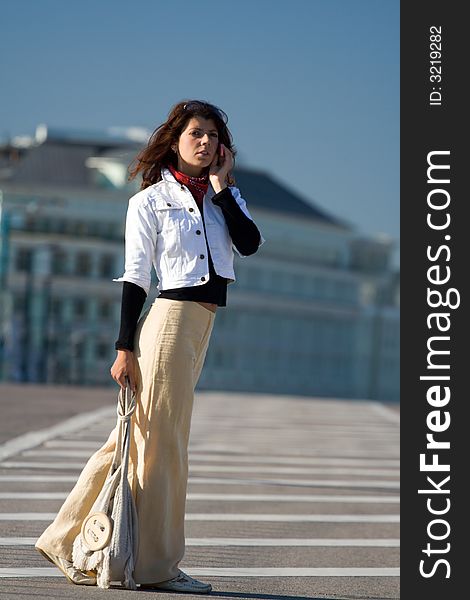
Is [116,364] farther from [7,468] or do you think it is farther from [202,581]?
[7,468]

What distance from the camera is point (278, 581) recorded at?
7188 mm

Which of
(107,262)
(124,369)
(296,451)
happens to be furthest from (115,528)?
(107,262)

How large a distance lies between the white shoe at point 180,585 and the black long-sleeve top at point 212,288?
3.10 ft

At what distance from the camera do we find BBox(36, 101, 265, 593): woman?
6.44 m

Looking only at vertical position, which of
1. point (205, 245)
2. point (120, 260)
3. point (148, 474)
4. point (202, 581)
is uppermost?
point (120, 260)

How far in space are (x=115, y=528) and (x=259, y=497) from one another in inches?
215

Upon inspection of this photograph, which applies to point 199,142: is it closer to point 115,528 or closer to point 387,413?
point 115,528

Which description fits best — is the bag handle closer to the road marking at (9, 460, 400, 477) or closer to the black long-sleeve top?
the black long-sleeve top

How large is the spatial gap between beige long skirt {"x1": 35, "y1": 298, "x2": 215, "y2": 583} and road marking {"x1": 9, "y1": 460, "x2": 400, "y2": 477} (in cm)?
644

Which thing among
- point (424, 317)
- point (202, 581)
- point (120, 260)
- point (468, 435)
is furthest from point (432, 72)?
point (120, 260)

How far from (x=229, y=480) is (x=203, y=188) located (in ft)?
21.5

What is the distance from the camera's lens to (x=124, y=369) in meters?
6.50

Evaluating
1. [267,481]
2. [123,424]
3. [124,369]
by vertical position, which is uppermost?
[124,369]

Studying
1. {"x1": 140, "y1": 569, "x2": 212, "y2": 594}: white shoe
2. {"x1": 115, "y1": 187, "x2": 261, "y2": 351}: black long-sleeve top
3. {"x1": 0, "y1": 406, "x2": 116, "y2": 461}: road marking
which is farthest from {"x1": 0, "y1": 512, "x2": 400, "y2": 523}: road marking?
{"x1": 0, "y1": 406, "x2": 116, "y2": 461}: road marking
